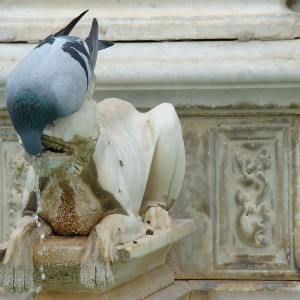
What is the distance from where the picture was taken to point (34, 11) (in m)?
6.06

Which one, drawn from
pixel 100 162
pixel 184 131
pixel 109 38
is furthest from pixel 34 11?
pixel 100 162

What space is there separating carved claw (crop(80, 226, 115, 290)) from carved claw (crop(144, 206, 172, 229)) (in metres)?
0.65

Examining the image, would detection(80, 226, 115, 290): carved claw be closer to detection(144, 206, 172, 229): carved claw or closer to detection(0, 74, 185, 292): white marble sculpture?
detection(0, 74, 185, 292): white marble sculpture

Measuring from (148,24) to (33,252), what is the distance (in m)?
1.39

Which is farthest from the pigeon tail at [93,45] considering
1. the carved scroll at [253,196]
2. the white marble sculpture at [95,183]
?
the carved scroll at [253,196]

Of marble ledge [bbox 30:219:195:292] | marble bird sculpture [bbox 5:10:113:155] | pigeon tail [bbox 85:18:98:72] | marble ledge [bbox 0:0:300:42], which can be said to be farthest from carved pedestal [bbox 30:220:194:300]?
marble ledge [bbox 0:0:300:42]

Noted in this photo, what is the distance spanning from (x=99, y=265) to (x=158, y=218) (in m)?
0.74

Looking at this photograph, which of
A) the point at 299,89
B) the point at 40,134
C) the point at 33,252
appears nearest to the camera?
the point at 40,134

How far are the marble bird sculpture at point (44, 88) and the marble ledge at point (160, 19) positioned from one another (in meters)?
1.31

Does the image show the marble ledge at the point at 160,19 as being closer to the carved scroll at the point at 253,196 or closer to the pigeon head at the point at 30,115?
the carved scroll at the point at 253,196

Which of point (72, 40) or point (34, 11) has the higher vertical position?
point (34, 11)

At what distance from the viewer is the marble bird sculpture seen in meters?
4.43

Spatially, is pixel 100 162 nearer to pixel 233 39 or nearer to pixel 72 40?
pixel 72 40

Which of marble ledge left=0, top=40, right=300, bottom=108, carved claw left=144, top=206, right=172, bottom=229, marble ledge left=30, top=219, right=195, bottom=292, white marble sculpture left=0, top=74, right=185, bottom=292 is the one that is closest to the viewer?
white marble sculpture left=0, top=74, right=185, bottom=292
